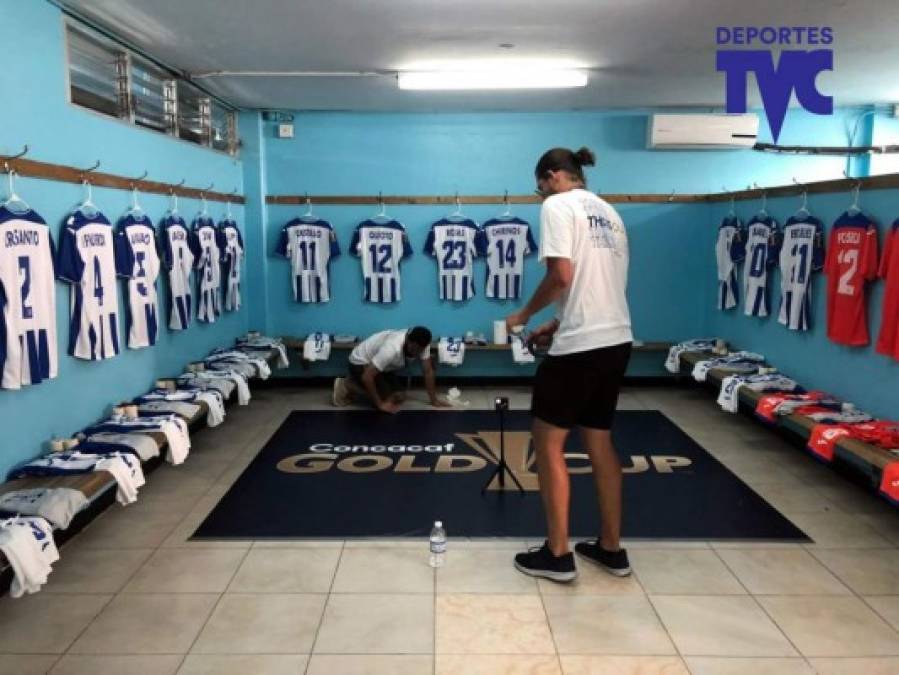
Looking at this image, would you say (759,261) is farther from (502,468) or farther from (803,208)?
(502,468)

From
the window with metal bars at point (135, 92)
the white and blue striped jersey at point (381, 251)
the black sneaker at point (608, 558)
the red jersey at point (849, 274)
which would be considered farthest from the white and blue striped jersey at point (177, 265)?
the red jersey at point (849, 274)

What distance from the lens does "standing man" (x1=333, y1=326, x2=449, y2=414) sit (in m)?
5.79

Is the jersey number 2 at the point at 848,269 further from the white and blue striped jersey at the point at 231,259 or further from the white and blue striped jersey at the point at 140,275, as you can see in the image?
the white and blue striped jersey at the point at 231,259

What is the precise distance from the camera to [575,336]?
2879 mm

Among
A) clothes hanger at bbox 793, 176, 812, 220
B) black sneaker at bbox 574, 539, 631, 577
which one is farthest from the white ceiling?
black sneaker at bbox 574, 539, 631, 577

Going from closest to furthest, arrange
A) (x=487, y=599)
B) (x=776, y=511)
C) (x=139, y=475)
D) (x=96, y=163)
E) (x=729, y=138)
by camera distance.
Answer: (x=487, y=599), (x=139, y=475), (x=776, y=511), (x=96, y=163), (x=729, y=138)

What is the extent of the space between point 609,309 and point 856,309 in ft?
7.32

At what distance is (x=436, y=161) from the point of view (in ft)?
22.9

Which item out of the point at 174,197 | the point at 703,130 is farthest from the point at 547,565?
the point at 703,130

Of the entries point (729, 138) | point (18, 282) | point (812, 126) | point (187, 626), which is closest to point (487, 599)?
point (187, 626)

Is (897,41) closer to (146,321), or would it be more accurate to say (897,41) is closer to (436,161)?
(436,161)

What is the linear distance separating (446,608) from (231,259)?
14.1 feet

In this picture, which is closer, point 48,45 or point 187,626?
point 187,626

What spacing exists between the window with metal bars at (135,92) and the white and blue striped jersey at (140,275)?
699mm
